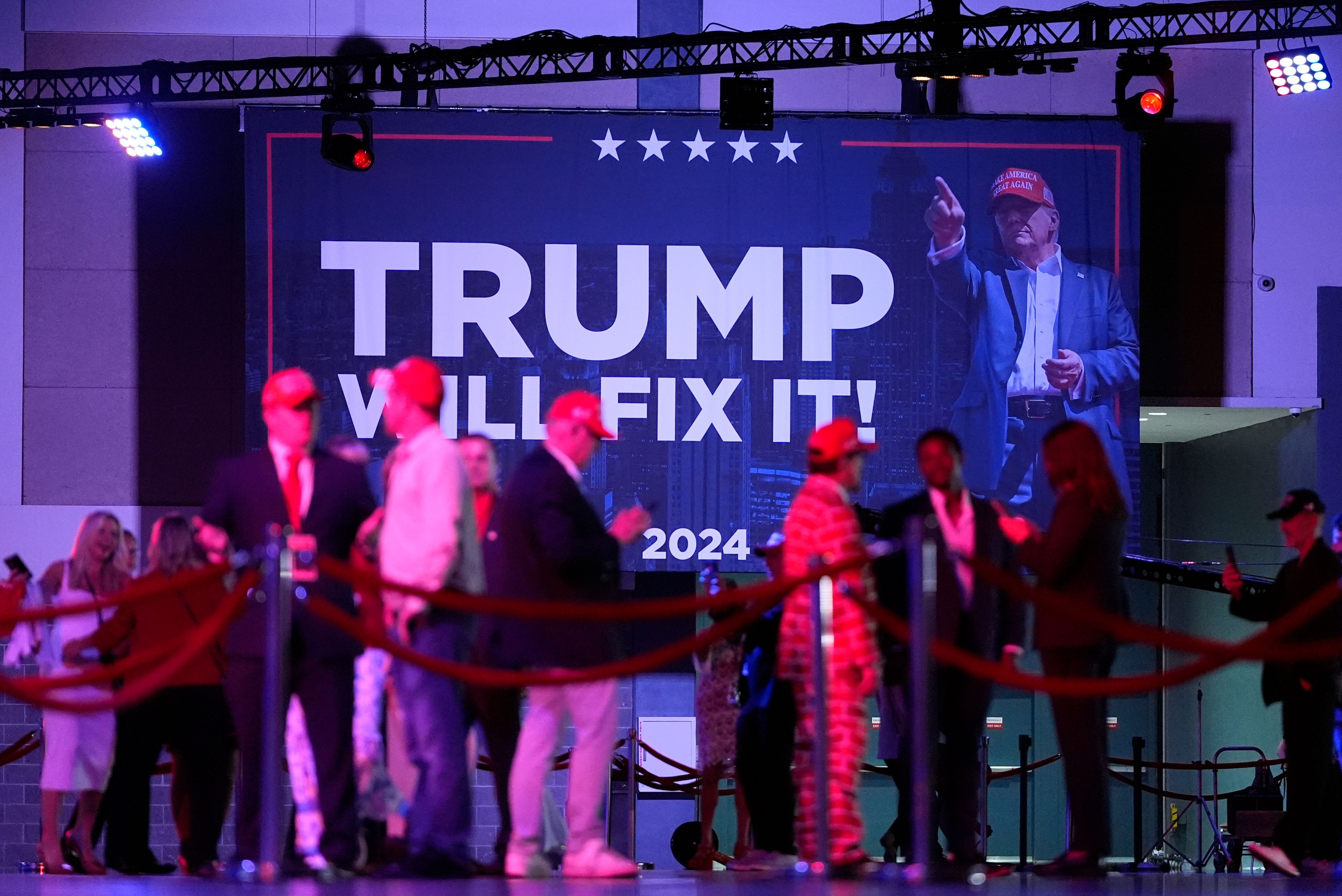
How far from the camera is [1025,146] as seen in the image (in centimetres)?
1270

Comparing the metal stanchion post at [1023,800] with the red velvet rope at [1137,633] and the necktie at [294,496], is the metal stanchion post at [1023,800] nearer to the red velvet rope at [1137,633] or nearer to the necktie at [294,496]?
the red velvet rope at [1137,633]

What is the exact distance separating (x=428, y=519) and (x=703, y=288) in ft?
24.8

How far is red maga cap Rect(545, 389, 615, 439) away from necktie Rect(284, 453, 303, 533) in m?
0.89

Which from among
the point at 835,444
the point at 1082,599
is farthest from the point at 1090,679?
the point at 835,444

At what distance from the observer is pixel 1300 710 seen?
7004 mm

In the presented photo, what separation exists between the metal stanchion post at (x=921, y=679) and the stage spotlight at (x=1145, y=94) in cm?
774

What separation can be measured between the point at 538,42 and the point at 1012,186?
370 centimetres

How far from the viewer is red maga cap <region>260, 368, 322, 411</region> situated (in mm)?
5508

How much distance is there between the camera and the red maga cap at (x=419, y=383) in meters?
5.46

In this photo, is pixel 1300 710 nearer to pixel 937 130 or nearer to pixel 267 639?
pixel 267 639

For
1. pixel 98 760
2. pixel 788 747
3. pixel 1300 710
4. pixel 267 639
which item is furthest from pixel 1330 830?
pixel 98 760

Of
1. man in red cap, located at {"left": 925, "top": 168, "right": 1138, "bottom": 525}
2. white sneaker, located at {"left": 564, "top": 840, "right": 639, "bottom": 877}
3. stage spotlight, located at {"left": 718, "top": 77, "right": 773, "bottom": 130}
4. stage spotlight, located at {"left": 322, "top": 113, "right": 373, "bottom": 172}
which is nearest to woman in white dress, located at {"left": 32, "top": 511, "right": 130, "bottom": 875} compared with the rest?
white sneaker, located at {"left": 564, "top": 840, "right": 639, "bottom": 877}

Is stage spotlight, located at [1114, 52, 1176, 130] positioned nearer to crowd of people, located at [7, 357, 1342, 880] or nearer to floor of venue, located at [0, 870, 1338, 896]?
crowd of people, located at [7, 357, 1342, 880]

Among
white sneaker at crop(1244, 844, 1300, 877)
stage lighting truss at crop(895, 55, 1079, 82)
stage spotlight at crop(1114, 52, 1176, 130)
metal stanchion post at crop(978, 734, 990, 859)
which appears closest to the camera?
white sneaker at crop(1244, 844, 1300, 877)
